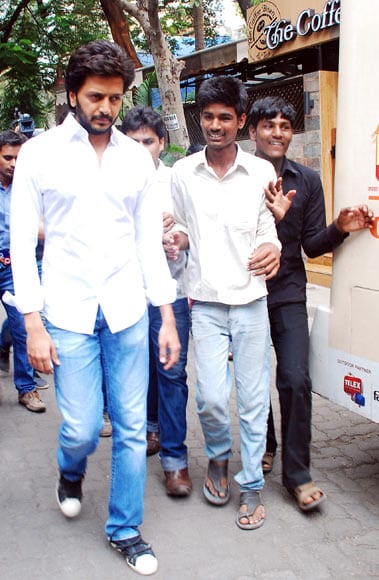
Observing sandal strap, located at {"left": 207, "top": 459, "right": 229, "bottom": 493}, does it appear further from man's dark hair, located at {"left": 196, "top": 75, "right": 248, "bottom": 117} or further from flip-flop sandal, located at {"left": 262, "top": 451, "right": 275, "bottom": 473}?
man's dark hair, located at {"left": 196, "top": 75, "right": 248, "bottom": 117}

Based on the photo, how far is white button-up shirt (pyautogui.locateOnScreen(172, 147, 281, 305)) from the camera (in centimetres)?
316

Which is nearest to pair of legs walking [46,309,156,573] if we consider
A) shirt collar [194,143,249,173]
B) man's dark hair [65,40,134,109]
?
shirt collar [194,143,249,173]

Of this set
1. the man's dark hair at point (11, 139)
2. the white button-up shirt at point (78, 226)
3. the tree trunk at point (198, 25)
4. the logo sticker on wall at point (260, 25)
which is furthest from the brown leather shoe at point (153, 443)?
the tree trunk at point (198, 25)

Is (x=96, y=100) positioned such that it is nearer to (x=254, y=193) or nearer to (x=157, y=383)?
(x=254, y=193)

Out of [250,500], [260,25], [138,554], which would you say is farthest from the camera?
[260,25]

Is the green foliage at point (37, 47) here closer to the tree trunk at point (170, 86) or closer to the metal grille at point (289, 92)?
the metal grille at point (289, 92)

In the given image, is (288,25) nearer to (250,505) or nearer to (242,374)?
(242,374)

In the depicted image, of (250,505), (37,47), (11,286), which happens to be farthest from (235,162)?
(37,47)

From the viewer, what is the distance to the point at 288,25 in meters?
9.05

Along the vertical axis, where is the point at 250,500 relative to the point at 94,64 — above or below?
below

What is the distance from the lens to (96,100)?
271 centimetres

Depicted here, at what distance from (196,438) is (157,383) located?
2.29 ft

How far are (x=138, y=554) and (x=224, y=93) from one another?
208 centimetres

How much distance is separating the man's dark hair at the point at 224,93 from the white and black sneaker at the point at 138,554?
1994mm
